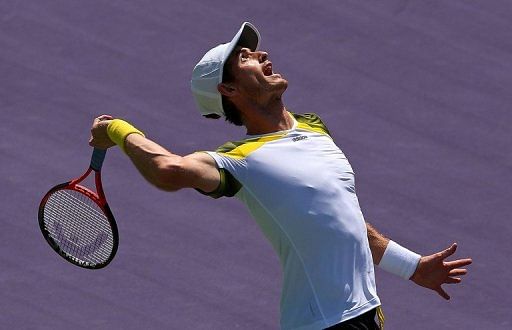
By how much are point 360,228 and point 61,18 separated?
458 cm

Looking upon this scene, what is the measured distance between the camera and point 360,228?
6367 mm

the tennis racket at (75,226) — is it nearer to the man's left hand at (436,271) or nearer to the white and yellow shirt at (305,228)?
the white and yellow shirt at (305,228)

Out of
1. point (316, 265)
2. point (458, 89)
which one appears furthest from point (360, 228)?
point (458, 89)

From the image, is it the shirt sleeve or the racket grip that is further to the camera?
the racket grip

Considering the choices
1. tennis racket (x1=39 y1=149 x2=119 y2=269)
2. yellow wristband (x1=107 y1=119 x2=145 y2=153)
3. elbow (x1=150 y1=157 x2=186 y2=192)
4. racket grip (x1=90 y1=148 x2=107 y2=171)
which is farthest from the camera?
tennis racket (x1=39 y1=149 x2=119 y2=269)

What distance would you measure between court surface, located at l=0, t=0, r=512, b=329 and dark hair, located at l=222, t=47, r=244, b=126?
201 centimetres

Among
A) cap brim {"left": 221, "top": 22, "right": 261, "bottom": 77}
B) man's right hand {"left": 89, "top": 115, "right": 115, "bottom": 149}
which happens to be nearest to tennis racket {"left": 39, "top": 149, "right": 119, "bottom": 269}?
man's right hand {"left": 89, "top": 115, "right": 115, "bottom": 149}

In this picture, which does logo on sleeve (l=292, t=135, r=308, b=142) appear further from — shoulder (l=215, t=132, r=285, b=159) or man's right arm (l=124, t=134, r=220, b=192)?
man's right arm (l=124, t=134, r=220, b=192)

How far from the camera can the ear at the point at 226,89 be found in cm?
652

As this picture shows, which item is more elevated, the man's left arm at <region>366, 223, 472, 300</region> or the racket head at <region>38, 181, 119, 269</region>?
the man's left arm at <region>366, 223, 472, 300</region>

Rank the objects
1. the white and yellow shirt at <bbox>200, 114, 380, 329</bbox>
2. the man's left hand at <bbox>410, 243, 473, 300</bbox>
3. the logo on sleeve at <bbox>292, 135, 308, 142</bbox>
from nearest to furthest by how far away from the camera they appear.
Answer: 1. the white and yellow shirt at <bbox>200, 114, 380, 329</bbox>
2. the logo on sleeve at <bbox>292, 135, 308, 142</bbox>
3. the man's left hand at <bbox>410, 243, 473, 300</bbox>

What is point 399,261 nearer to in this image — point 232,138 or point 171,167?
point 171,167

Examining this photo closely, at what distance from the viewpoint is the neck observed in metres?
6.51

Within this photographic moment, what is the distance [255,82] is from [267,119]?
0.16 metres
